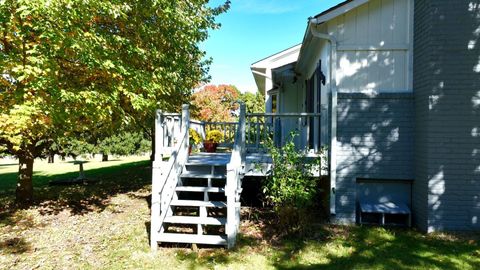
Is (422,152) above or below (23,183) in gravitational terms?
above

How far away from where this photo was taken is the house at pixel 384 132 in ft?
18.4

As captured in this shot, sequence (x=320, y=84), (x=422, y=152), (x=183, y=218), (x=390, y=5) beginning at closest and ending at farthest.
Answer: (x=183, y=218) → (x=422, y=152) → (x=390, y=5) → (x=320, y=84)

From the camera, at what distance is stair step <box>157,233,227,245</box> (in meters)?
5.24

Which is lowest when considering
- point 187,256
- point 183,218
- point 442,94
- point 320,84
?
point 187,256

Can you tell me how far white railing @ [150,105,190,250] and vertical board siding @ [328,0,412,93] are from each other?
3362mm

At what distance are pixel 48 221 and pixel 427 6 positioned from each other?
8182 millimetres

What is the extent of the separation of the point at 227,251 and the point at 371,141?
339cm

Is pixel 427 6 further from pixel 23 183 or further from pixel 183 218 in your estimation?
pixel 23 183

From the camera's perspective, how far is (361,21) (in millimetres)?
6434

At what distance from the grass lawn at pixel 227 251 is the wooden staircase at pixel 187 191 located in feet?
0.89

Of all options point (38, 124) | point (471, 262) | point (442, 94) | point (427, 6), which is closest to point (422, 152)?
point (442, 94)

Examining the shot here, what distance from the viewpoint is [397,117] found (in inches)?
249

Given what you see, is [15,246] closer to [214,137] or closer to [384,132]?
[214,137]

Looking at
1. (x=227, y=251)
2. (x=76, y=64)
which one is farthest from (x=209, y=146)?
(x=227, y=251)
